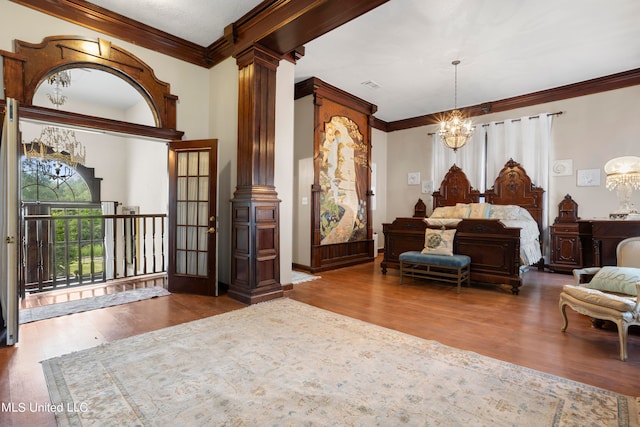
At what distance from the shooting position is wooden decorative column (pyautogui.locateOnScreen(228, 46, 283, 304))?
388 centimetres

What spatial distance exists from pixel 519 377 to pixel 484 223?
2.95 m

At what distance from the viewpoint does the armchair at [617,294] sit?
243cm

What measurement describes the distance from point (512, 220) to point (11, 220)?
255 inches

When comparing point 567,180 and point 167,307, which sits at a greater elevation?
point 567,180

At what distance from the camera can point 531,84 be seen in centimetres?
585

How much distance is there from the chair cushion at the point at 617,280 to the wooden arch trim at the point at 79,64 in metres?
5.26

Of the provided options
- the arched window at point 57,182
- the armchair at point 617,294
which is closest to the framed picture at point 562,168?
the armchair at point 617,294

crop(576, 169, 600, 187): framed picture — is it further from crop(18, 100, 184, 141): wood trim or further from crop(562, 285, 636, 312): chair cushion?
crop(18, 100, 184, 141): wood trim

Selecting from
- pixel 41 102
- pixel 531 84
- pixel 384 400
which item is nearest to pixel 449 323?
pixel 384 400

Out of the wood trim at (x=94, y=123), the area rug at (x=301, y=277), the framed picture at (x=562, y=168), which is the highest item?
the wood trim at (x=94, y=123)

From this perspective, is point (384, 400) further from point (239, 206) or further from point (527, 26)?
point (527, 26)

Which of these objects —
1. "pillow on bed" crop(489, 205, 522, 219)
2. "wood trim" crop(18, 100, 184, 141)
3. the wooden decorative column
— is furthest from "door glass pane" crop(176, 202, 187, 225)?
"pillow on bed" crop(489, 205, 522, 219)

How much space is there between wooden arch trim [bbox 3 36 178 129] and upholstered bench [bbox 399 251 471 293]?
13.3ft

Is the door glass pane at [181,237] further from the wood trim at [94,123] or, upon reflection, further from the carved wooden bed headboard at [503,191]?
the carved wooden bed headboard at [503,191]
